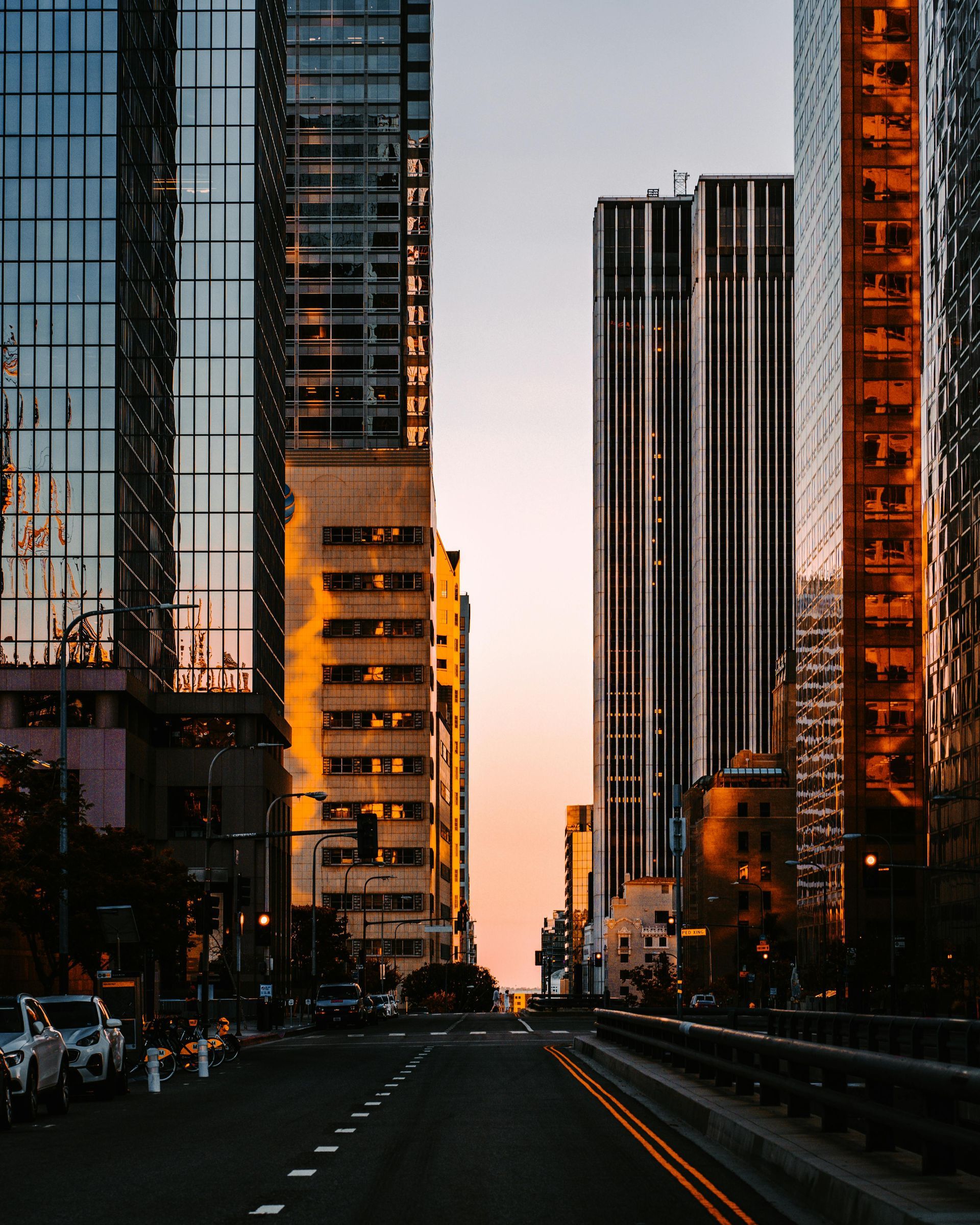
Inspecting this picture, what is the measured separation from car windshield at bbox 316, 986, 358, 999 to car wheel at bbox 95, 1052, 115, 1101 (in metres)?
51.0

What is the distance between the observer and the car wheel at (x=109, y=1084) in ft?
95.8

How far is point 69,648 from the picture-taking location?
107m

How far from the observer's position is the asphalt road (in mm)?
13516

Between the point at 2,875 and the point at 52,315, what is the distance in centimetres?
7652

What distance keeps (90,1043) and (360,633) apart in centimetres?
15559

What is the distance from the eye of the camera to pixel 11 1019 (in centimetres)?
2461

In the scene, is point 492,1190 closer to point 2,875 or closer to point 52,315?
point 2,875

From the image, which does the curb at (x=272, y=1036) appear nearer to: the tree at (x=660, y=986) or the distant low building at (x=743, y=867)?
the tree at (x=660, y=986)

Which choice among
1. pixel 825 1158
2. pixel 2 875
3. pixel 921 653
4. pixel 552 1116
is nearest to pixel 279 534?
pixel 921 653

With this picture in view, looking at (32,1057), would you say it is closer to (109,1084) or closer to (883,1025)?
(109,1084)

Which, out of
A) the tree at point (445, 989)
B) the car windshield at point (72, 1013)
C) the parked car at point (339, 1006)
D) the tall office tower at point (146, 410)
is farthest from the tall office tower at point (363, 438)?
the car windshield at point (72, 1013)

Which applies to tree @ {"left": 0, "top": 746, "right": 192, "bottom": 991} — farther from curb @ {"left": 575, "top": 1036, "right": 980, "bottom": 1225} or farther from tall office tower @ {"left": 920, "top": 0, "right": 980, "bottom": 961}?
tall office tower @ {"left": 920, "top": 0, "right": 980, "bottom": 961}

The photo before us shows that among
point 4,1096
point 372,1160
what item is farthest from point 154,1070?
point 372,1160

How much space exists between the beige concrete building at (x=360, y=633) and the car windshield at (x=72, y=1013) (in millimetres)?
152334
